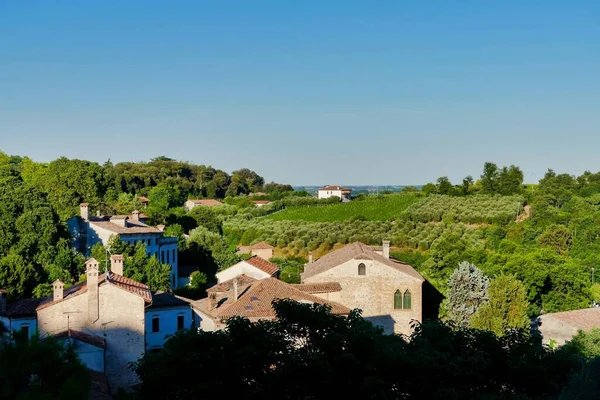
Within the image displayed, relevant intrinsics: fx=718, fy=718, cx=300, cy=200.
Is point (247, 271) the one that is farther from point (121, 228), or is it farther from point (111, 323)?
point (111, 323)

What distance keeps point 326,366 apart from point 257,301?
15.6m

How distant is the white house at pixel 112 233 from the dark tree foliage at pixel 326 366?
28291 millimetres

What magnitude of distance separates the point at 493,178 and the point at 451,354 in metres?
81.3

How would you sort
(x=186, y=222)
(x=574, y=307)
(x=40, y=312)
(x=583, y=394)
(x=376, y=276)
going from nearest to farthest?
(x=583, y=394) → (x=40, y=312) → (x=376, y=276) → (x=574, y=307) → (x=186, y=222)

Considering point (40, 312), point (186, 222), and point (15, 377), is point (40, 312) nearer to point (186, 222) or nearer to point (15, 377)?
point (15, 377)

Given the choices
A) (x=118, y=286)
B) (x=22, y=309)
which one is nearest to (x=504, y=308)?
(x=118, y=286)

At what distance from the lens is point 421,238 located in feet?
220

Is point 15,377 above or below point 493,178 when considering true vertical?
below

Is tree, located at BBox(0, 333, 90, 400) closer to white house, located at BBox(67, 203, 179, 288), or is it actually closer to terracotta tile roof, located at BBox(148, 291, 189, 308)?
terracotta tile roof, located at BBox(148, 291, 189, 308)

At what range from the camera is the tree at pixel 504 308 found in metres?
34.8

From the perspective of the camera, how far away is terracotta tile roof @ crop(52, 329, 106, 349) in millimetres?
→ 25922

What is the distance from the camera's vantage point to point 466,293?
39906 mm

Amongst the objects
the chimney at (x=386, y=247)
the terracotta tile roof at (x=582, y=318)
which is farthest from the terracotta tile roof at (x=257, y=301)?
the terracotta tile roof at (x=582, y=318)

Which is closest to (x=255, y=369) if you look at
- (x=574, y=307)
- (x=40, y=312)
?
(x=40, y=312)
